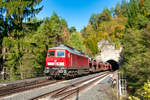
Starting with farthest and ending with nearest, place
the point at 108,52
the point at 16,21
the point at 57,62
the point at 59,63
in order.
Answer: the point at 108,52 → the point at 16,21 → the point at 57,62 → the point at 59,63

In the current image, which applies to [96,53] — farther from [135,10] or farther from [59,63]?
[59,63]

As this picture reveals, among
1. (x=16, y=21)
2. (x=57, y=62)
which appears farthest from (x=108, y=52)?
(x=16, y=21)

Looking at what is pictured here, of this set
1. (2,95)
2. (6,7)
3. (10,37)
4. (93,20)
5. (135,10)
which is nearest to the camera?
(2,95)

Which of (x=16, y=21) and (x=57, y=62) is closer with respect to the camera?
(x=57, y=62)

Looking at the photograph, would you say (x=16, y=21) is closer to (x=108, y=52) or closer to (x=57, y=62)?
(x=57, y=62)

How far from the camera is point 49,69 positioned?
18.1 m

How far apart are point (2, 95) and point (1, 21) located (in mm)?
10590

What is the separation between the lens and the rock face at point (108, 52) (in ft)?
169

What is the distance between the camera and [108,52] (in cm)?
5269

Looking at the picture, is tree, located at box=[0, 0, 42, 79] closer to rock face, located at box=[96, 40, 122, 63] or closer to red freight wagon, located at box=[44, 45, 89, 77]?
red freight wagon, located at box=[44, 45, 89, 77]

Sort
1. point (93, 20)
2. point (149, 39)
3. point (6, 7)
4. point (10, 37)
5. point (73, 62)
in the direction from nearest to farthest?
1. point (149, 39)
2. point (6, 7)
3. point (10, 37)
4. point (73, 62)
5. point (93, 20)

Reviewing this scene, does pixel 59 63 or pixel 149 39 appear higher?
pixel 149 39

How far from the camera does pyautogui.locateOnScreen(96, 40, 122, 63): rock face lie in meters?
51.4

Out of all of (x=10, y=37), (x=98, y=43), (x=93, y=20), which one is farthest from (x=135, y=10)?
(x=93, y=20)
